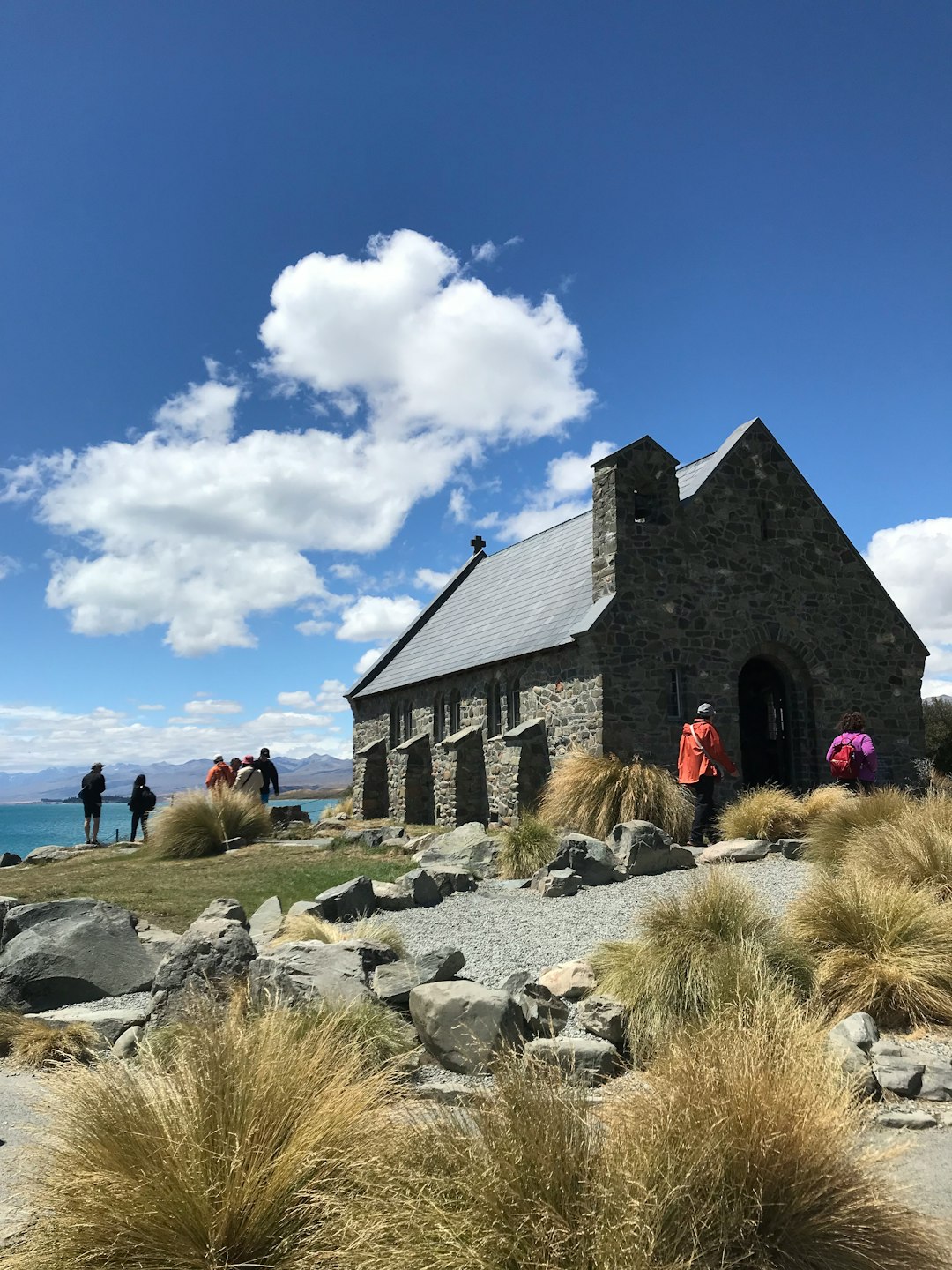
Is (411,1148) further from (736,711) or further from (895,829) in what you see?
(736,711)

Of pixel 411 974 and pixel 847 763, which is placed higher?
pixel 847 763

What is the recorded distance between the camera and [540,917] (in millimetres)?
9484

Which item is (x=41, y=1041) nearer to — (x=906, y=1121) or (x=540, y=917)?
(x=540, y=917)

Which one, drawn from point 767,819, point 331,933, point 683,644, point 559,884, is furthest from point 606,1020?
point 683,644

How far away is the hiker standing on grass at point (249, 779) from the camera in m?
21.7

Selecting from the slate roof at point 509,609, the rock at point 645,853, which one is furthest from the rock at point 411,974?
the slate roof at point 509,609

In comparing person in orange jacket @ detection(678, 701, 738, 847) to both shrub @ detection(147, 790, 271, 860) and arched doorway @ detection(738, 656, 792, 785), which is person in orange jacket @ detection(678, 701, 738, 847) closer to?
arched doorway @ detection(738, 656, 792, 785)

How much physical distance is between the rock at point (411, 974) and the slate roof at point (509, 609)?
11.5 meters

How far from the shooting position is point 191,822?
61.3 feet

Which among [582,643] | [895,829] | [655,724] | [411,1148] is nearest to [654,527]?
[582,643]

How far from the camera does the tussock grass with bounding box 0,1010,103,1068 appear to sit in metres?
5.99

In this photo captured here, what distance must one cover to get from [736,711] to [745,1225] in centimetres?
1646

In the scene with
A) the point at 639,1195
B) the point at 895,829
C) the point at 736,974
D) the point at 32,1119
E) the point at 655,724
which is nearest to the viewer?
the point at 639,1195

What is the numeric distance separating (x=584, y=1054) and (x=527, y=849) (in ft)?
24.1
